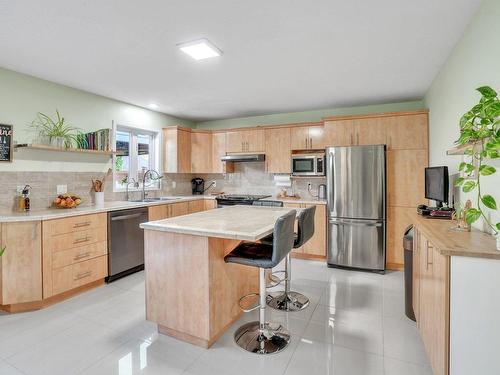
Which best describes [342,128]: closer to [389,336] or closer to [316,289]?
[316,289]

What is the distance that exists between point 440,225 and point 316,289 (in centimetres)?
162

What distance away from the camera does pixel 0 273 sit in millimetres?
2668

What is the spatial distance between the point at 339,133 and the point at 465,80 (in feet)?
6.55

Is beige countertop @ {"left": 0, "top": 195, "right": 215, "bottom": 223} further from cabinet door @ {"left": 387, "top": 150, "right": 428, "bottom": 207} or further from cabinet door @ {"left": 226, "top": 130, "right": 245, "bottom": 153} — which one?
cabinet door @ {"left": 387, "top": 150, "right": 428, "bottom": 207}

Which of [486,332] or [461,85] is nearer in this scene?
[486,332]

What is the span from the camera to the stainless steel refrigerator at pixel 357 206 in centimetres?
383

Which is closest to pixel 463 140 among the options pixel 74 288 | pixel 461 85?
pixel 461 85

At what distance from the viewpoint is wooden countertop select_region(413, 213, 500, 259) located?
1356 millimetres

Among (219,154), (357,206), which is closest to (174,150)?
(219,154)

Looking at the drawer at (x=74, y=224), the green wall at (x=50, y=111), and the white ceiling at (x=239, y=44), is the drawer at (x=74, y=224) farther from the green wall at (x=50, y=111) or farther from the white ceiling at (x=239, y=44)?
the white ceiling at (x=239, y=44)

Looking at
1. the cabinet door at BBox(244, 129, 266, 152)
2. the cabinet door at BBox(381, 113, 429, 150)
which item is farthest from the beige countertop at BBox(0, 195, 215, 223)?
the cabinet door at BBox(381, 113, 429, 150)

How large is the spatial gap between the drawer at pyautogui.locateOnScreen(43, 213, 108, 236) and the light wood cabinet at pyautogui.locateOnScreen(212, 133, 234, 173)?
242cm

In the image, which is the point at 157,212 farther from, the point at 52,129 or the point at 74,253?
the point at 52,129

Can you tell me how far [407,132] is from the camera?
390 centimetres
